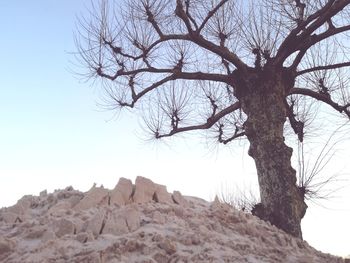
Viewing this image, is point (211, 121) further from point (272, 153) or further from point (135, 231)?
point (135, 231)

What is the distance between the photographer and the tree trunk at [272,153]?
607cm

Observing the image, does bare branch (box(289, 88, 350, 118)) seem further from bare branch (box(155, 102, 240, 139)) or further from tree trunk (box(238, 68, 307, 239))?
bare branch (box(155, 102, 240, 139))

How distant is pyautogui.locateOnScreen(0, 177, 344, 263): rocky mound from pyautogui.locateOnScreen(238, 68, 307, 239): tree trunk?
0.82 metres

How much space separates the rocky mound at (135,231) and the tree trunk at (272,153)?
82 centimetres

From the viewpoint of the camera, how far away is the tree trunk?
19.9ft

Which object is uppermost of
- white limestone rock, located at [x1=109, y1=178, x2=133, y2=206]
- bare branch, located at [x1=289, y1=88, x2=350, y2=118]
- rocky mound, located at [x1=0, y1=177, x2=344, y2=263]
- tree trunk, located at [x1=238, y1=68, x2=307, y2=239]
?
bare branch, located at [x1=289, y1=88, x2=350, y2=118]

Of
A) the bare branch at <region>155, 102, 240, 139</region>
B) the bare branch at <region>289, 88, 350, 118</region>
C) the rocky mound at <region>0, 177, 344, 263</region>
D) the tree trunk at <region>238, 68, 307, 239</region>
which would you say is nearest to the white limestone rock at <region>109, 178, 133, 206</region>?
the rocky mound at <region>0, 177, 344, 263</region>

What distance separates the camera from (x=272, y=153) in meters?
6.37

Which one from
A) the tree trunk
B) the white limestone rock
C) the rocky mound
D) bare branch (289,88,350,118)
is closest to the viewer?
the rocky mound

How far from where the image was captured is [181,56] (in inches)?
310

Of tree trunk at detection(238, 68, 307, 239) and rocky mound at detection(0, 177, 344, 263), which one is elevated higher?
tree trunk at detection(238, 68, 307, 239)

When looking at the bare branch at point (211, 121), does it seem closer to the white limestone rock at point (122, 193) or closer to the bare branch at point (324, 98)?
the bare branch at point (324, 98)

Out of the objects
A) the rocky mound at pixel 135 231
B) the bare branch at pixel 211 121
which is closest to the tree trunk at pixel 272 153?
the bare branch at pixel 211 121

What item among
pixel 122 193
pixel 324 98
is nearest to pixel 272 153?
pixel 324 98
